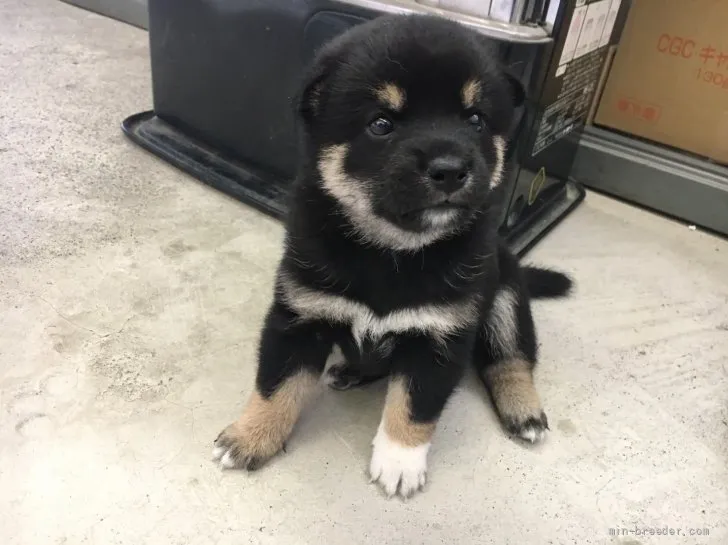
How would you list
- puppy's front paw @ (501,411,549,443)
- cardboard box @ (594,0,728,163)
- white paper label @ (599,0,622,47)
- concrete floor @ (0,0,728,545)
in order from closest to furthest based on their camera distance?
concrete floor @ (0,0,728,545) → puppy's front paw @ (501,411,549,443) → white paper label @ (599,0,622,47) → cardboard box @ (594,0,728,163)

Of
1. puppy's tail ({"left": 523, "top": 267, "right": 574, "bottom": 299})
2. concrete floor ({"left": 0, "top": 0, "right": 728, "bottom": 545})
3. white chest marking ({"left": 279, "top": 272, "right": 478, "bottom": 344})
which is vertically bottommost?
concrete floor ({"left": 0, "top": 0, "right": 728, "bottom": 545})

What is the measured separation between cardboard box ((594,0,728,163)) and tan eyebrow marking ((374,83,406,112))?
1818 mm

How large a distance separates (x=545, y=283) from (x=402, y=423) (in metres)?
0.82

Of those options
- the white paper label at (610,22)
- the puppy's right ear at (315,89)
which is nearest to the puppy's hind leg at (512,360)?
the puppy's right ear at (315,89)

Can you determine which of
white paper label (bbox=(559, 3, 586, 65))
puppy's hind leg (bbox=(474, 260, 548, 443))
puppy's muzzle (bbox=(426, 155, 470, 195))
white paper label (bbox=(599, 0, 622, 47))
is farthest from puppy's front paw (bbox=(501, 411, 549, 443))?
white paper label (bbox=(599, 0, 622, 47))

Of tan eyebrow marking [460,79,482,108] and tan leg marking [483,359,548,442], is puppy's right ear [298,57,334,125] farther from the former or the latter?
tan leg marking [483,359,548,442]

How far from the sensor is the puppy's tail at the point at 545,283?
1.93 metres

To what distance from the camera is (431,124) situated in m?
1.12

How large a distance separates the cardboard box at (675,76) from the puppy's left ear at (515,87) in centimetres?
149

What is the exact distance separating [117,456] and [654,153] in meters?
2.24

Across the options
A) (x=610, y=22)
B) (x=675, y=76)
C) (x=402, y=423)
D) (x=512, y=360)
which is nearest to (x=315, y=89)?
(x=402, y=423)

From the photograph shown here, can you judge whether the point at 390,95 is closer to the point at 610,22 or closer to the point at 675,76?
the point at 610,22

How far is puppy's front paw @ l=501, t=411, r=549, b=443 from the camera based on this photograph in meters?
1.51

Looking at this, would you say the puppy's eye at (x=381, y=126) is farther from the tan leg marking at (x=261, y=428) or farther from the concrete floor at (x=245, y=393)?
the concrete floor at (x=245, y=393)
